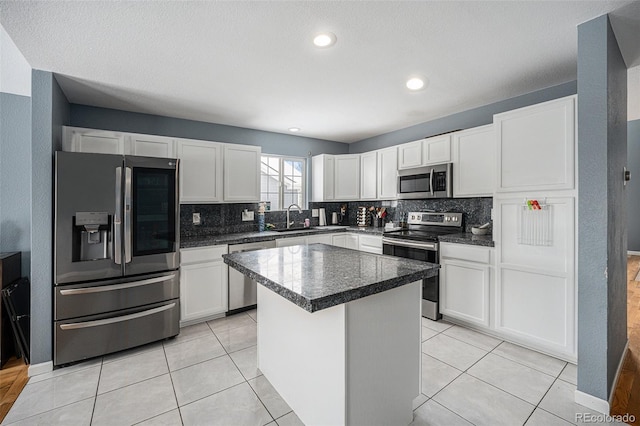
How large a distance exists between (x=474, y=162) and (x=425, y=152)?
663mm

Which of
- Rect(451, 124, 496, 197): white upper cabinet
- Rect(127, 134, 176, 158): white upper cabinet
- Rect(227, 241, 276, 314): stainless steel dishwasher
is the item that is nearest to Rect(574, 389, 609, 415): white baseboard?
Rect(451, 124, 496, 197): white upper cabinet

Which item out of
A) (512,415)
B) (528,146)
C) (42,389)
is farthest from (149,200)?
(528,146)

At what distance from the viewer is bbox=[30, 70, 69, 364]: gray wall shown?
7.95 feet

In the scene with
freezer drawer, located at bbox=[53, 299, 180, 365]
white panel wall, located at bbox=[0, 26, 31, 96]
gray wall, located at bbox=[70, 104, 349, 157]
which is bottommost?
freezer drawer, located at bbox=[53, 299, 180, 365]

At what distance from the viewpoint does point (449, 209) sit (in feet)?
12.8

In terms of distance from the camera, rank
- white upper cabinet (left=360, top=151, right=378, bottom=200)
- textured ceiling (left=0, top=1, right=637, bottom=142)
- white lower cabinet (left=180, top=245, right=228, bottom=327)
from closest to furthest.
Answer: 1. textured ceiling (left=0, top=1, right=637, bottom=142)
2. white lower cabinet (left=180, top=245, right=228, bottom=327)
3. white upper cabinet (left=360, top=151, right=378, bottom=200)

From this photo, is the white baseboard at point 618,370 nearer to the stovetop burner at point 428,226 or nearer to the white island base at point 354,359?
the white island base at point 354,359

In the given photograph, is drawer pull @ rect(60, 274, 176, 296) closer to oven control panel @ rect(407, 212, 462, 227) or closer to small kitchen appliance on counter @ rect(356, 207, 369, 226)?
small kitchen appliance on counter @ rect(356, 207, 369, 226)

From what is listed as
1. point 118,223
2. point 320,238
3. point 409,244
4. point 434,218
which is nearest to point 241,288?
point 320,238

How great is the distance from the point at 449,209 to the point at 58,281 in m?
4.18

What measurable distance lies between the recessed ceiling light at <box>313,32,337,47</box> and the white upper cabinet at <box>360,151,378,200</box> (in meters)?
2.60

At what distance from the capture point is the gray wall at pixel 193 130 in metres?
3.39

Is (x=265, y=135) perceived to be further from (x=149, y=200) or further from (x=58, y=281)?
(x=58, y=281)

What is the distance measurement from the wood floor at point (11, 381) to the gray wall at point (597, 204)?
12.6ft
